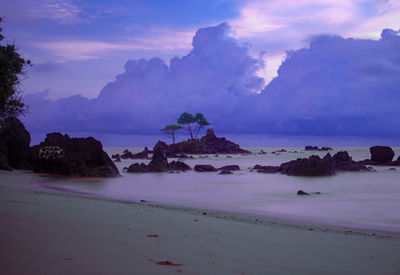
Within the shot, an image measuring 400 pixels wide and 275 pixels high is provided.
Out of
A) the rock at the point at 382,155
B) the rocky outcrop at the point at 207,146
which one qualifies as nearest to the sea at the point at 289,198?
the rock at the point at 382,155

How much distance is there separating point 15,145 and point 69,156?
4461mm

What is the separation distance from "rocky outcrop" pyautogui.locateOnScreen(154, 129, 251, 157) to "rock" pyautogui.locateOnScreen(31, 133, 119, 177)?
178ft

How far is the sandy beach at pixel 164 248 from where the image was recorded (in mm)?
3885

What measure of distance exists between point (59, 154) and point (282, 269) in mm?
20470

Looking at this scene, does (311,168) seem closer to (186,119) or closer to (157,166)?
(157,166)

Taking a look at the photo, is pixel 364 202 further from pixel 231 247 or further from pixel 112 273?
pixel 112 273

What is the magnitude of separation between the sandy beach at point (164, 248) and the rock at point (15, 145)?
17692 mm

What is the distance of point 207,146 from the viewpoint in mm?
85812

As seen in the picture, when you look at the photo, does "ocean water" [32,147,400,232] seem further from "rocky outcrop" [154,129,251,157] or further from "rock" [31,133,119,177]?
"rocky outcrop" [154,129,251,157]

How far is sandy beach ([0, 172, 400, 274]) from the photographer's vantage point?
12.7 feet

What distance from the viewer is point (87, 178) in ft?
72.0

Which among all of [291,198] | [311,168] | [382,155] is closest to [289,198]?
[291,198]

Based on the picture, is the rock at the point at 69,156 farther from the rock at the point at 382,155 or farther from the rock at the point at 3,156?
the rock at the point at 382,155

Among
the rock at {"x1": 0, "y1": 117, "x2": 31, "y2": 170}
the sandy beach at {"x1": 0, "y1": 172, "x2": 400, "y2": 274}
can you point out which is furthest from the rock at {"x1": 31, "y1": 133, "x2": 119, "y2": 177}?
the sandy beach at {"x1": 0, "y1": 172, "x2": 400, "y2": 274}
